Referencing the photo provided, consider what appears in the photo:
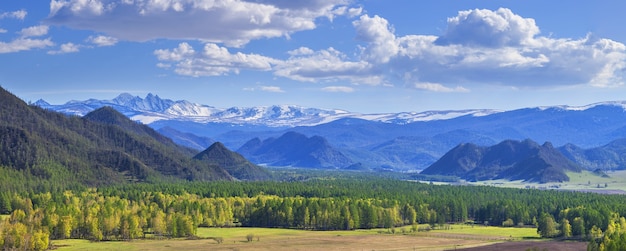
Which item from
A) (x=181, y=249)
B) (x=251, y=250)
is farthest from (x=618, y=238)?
(x=181, y=249)

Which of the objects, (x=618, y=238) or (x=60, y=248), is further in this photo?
(x=60, y=248)

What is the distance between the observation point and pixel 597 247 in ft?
544

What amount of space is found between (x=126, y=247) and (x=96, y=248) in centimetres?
718

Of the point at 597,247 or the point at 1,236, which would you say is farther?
the point at 1,236

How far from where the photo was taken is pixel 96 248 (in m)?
196

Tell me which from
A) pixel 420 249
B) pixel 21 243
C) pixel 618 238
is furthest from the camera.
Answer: pixel 420 249

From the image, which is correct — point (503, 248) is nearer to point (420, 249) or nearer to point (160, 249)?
point (420, 249)

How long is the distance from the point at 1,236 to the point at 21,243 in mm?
5994

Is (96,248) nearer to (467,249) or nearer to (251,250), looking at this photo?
(251,250)

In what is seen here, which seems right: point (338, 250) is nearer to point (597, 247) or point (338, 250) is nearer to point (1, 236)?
point (597, 247)

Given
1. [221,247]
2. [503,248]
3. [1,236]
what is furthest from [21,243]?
[503,248]

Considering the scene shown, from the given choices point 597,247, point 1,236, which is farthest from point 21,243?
point 597,247

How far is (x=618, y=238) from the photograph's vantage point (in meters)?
158

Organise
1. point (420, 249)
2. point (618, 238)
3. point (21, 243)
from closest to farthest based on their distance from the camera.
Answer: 1. point (618, 238)
2. point (21, 243)
3. point (420, 249)
